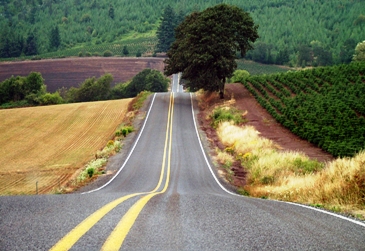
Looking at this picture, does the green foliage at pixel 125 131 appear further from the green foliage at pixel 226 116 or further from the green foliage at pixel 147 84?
the green foliage at pixel 147 84

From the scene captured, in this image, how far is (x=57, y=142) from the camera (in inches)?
1652

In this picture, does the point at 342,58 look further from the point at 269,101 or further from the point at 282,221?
the point at 282,221

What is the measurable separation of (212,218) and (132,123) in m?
40.5

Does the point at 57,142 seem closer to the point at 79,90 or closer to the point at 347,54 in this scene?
the point at 79,90

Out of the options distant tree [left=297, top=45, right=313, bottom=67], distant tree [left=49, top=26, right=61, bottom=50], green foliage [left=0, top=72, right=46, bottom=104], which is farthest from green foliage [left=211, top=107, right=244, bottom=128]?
distant tree [left=49, top=26, right=61, bottom=50]

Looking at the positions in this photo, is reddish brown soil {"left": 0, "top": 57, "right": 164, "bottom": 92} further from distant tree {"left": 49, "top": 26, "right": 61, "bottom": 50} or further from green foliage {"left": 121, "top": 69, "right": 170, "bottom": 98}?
distant tree {"left": 49, "top": 26, "right": 61, "bottom": 50}

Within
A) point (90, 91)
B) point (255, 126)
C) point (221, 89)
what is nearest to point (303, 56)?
point (90, 91)

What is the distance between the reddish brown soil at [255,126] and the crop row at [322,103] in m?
0.72

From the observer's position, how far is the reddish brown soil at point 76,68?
11419 centimetres

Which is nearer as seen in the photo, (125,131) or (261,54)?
(125,131)

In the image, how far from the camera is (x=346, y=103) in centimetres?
4128

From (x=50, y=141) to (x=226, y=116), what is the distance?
19983 millimetres

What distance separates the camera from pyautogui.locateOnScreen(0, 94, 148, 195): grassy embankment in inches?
1059

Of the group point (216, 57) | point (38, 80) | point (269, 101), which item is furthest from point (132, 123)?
point (38, 80)
